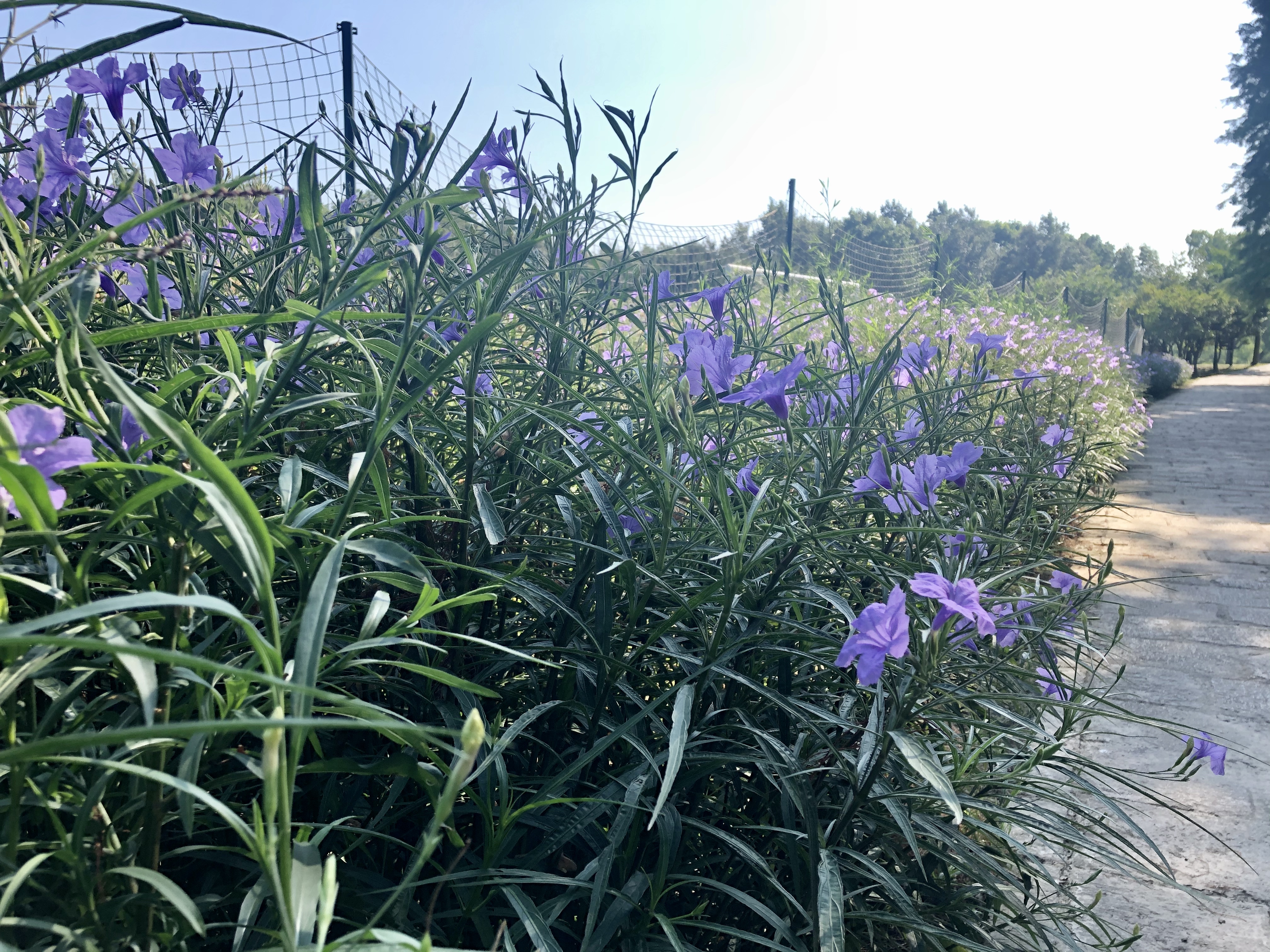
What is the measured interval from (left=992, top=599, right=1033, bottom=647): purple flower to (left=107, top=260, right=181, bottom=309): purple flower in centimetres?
117

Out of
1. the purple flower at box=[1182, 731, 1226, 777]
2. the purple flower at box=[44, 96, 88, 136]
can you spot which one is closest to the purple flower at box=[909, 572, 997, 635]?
the purple flower at box=[1182, 731, 1226, 777]

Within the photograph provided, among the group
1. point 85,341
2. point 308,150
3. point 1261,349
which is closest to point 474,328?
point 308,150

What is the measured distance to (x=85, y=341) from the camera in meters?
0.49

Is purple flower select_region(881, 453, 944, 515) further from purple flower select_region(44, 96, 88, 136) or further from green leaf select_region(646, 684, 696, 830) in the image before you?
purple flower select_region(44, 96, 88, 136)

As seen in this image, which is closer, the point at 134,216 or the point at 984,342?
the point at 134,216

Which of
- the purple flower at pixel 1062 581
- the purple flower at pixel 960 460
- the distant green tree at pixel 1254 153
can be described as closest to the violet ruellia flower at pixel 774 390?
the purple flower at pixel 960 460

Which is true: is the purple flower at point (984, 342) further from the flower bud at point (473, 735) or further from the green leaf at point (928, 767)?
the flower bud at point (473, 735)

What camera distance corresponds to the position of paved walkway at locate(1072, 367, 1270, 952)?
167cm

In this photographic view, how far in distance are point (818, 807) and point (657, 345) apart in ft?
2.77

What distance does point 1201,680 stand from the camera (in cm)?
292

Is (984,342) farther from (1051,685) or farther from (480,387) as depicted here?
(480,387)

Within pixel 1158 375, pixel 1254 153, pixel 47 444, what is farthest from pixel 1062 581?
pixel 1254 153

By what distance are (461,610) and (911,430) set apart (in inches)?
35.0

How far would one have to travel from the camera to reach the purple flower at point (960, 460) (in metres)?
1.24
